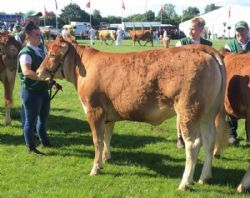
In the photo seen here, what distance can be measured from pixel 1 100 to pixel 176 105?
8.45 meters

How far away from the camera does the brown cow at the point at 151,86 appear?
17.9 ft

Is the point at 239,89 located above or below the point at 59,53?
below

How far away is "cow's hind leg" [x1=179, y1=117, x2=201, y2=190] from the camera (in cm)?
558

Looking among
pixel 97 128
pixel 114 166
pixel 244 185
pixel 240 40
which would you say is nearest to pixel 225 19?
pixel 240 40

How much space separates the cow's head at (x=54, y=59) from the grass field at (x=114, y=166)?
1.58m

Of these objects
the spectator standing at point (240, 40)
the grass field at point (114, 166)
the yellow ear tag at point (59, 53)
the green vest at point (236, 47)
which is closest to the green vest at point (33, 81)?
the yellow ear tag at point (59, 53)

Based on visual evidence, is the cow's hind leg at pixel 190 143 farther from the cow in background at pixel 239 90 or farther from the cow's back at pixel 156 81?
the cow in background at pixel 239 90

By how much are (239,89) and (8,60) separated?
512 cm

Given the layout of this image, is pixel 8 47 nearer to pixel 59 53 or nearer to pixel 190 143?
pixel 59 53

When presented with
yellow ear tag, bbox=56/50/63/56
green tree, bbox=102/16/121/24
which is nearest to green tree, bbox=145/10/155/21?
green tree, bbox=102/16/121/24

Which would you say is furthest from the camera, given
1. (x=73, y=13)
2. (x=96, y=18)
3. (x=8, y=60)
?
(x=96, y=18)

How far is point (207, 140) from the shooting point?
20.0ft

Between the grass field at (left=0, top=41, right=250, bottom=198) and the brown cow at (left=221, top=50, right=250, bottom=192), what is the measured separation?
38.8 inches

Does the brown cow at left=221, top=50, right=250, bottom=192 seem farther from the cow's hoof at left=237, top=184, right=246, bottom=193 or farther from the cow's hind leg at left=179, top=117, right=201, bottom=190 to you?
the cow's hind leg at left=179, top=117, right=201, bottom=190
